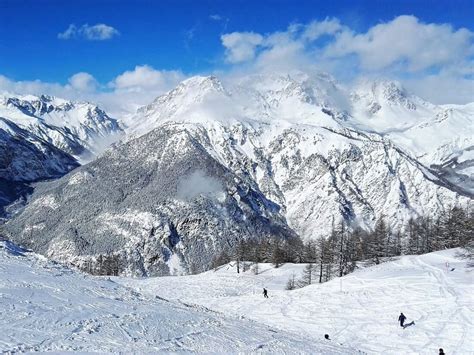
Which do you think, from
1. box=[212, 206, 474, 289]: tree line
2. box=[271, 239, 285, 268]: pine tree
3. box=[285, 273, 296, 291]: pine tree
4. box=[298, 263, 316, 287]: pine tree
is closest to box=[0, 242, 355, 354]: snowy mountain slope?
box=[285, 273, 296, 291]: pine tree

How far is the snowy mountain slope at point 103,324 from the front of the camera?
25281 millimetres

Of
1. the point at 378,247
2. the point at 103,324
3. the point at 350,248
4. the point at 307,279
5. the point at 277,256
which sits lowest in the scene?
the point at 307,279

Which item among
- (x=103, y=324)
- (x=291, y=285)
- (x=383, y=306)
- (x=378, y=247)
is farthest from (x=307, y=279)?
(x=103, y=324)

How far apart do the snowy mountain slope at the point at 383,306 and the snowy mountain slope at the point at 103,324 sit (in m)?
7.74

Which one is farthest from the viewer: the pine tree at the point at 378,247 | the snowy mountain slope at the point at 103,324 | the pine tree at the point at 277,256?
the pine tree at the point at 277,256

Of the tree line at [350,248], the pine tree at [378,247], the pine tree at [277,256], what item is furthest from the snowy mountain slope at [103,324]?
the pine tree at [277,256]

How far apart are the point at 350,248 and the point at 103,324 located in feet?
250

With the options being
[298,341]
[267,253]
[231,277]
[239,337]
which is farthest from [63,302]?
[267,253]

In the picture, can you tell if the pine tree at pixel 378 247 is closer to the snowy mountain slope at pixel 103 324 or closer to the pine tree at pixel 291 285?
the pine tree at pixel 291 285

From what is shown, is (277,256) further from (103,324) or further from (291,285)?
(103,324)

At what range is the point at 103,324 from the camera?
29000mm

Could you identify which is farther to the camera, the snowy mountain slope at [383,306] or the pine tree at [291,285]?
the pine tree at [291,285]

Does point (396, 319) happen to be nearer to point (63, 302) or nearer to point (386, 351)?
point (386, 351)

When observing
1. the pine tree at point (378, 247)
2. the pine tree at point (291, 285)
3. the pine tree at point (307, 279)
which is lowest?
the pine tree at point (291, 285)
